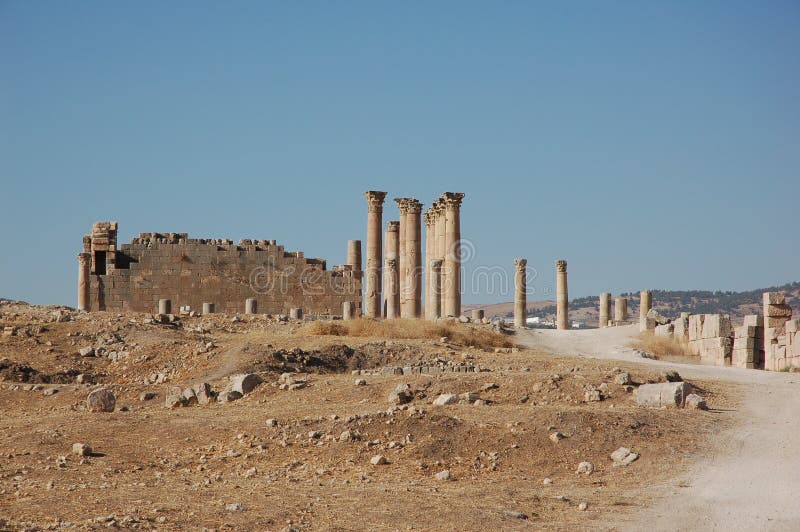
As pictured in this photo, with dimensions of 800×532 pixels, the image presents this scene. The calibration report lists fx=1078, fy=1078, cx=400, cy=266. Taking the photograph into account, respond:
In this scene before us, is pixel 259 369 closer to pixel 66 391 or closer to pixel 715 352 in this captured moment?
pixel 66 391

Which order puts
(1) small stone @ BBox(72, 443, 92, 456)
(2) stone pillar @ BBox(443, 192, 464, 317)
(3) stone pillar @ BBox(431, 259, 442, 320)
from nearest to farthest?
(1) small stone @ BBox(72, 443, 92, 456), (2) stone pillar @ BBox(443, 192, 464, 317), (3) stone pillar @ BBox(431, 259, 442, 320)

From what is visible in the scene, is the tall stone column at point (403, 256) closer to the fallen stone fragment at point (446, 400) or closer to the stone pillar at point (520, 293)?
the stone pillar at point (520, 293)

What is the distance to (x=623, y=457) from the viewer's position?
12.8 meters

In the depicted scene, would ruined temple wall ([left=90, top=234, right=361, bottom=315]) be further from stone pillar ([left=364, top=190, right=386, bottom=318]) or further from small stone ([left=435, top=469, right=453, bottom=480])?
small stone ([left=435, top=469, right=453, bottom=480])

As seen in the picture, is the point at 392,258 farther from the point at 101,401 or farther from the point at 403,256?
the point at 101,401

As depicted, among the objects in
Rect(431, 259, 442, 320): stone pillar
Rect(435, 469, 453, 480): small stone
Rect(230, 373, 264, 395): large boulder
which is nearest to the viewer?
Rect(435, 469, 453, 480): small stone

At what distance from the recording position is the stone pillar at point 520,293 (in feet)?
157

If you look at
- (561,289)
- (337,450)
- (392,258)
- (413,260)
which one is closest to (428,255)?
(392,258)

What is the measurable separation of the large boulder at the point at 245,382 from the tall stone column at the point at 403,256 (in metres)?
25.1

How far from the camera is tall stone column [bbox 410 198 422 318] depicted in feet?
142

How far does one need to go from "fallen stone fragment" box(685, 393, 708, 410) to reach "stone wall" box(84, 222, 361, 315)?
2339 cm

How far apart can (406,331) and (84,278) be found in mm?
18209

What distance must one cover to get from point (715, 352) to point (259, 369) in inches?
500

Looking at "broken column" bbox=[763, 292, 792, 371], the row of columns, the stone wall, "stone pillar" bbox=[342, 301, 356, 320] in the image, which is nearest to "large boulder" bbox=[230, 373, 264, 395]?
"broken column" bbox=[763, 292, 792, 371]
